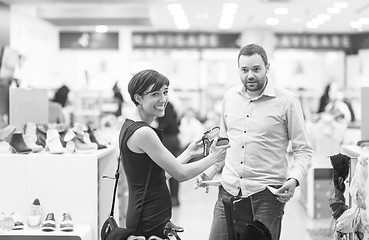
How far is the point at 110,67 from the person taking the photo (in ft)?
49.2

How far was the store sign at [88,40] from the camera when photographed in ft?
49.6

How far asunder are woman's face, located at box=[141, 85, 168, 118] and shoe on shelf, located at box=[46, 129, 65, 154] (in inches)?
55.8

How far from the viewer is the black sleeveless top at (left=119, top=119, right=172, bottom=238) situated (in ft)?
9.17

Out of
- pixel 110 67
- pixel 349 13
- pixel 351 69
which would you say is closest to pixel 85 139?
pixel 349 13

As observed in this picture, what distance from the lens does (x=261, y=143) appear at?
3283 mm

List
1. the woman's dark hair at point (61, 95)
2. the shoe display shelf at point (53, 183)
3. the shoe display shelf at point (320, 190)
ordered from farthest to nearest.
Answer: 1. the woman's dark hair at point (61, 95)
2. the shoe display shelf at point (320, 190)
3. the shoe display shelf at point (53, 183)

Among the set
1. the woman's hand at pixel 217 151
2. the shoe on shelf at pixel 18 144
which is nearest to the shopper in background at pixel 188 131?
the shoe on shelf at pixel 18 144

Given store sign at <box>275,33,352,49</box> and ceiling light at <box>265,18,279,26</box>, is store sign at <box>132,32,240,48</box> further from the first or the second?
ceiling light at <box>265,18,279,26</box>

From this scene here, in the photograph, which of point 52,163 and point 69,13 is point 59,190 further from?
point 69,13

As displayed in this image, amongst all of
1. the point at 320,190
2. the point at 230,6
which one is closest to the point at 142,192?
the point at 320,190

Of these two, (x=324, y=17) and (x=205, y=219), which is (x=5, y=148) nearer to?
(x=205, y=219)

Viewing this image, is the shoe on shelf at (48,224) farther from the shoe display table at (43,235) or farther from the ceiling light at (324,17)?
the ceiling light at (324,17)

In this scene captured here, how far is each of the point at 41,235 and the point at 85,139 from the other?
39.8 inches

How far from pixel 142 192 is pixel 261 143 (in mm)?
814
